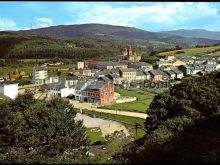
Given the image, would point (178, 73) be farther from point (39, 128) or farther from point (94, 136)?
point (39, 128)

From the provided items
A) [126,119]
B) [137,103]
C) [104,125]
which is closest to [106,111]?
[137,103]

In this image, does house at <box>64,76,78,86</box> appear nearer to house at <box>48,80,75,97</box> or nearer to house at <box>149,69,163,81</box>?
house at <box>48,80,75,97</box>

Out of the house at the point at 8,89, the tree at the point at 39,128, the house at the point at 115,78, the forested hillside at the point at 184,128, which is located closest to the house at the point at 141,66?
the house at the point at 115,78

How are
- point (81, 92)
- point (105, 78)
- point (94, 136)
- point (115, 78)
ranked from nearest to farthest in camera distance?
point (94, 136) < point (81, 92) < point (105, 78) < point (115, 78)

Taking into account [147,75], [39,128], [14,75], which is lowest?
[14,75]

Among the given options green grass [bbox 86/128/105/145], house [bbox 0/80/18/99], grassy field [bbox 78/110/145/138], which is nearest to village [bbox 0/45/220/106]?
house [bbox 0/80/18/99]

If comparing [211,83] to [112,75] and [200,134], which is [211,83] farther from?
[112,75]

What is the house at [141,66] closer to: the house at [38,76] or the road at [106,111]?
the house at [38,76]
